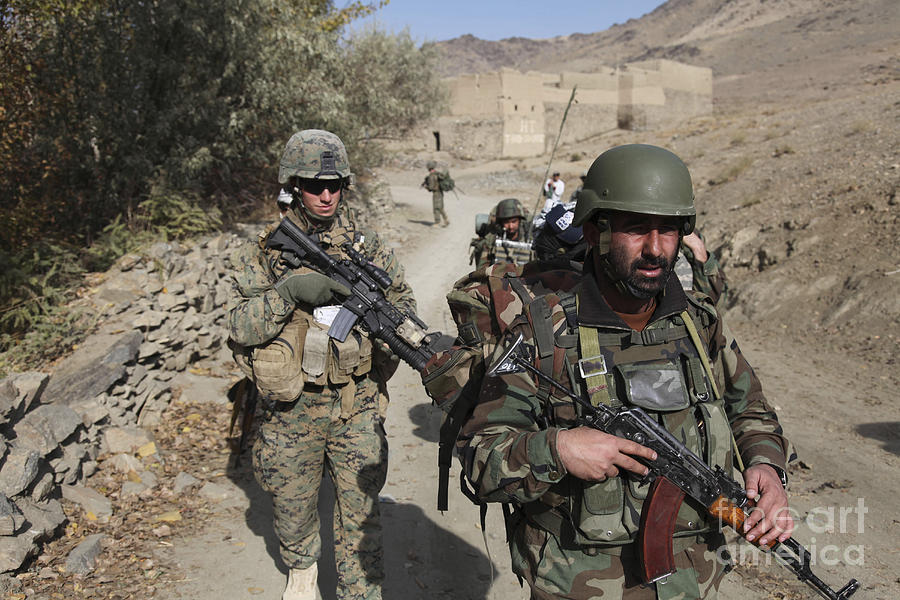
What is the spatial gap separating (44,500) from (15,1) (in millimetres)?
5869

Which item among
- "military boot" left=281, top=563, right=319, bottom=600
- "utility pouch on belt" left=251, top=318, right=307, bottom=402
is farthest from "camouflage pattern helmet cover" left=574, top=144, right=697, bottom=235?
"military boot" left=281, top=563, right=319, bottom=600

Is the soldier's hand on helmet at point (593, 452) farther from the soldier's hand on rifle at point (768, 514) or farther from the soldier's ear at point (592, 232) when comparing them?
the soldier's ear at point (592, 232)

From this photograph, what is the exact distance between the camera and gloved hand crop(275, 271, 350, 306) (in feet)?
9.48

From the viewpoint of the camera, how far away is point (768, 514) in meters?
1.63

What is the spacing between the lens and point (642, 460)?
63.0 inches

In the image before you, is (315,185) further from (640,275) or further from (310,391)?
(640,275)

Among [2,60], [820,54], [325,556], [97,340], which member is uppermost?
[820,54]

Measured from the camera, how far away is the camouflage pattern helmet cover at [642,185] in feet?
5.51

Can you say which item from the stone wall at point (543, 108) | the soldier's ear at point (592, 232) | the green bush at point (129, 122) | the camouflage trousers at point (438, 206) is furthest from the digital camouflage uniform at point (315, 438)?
the stone wall at point (543, 108)

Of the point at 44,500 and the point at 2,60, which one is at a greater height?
the point at 2,60

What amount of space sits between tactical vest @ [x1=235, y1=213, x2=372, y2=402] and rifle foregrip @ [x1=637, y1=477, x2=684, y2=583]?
1711 millimetres

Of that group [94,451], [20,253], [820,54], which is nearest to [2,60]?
[20,253]

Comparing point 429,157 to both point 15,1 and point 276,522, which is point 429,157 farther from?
point 276,522

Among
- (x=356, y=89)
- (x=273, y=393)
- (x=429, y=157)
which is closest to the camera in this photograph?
(x=273, y=393)
